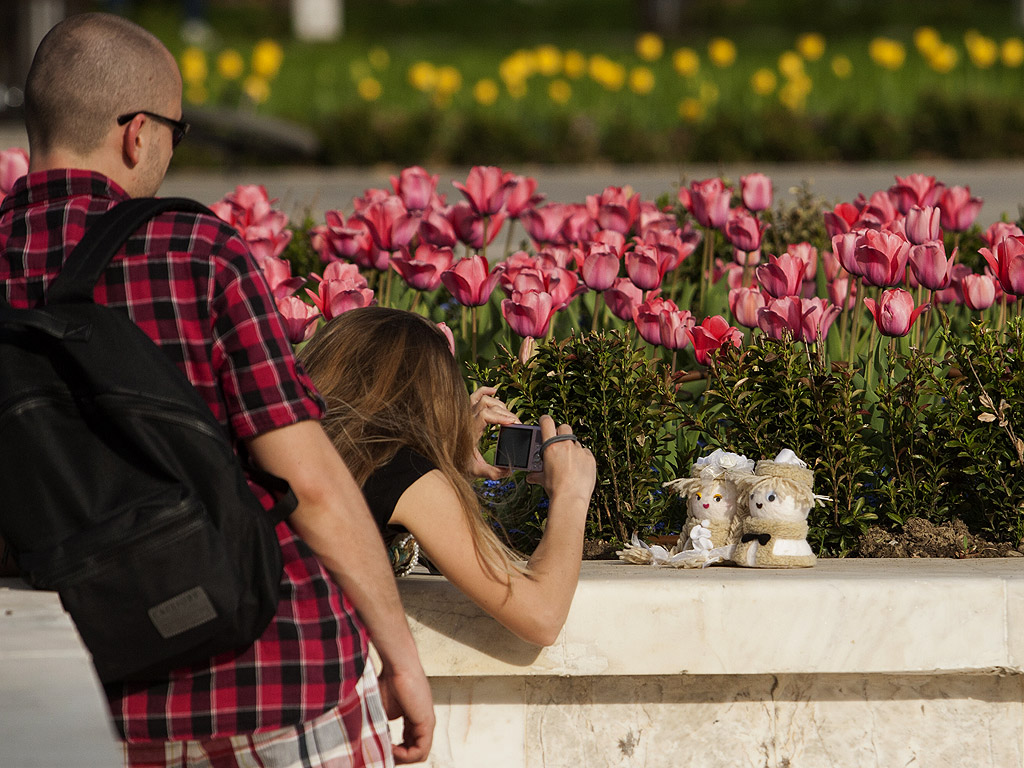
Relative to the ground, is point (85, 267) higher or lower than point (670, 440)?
higher

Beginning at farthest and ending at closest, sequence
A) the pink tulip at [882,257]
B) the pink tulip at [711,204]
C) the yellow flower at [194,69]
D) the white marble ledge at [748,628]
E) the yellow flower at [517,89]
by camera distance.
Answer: the yellow flower at [194,69] < the yellow flower at [517,89] < the pink tulip at [711,204] < the pink tulip at [882,257] < the white marble ledge at [748,628]

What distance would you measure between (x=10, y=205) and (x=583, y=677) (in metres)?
1.32

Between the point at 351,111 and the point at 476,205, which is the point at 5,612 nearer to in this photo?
the point at 476,205

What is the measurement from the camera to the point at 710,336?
9.50ft

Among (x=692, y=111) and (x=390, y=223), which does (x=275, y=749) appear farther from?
(x=692, y=111)

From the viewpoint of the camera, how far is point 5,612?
1775 mm

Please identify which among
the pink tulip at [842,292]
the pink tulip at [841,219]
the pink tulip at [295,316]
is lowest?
the pink tulip at [295,316]

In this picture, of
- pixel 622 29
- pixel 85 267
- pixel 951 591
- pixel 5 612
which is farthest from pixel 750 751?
pixel 622 29

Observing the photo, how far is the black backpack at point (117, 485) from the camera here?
1589mm

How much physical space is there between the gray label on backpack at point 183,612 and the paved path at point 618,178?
7803mm

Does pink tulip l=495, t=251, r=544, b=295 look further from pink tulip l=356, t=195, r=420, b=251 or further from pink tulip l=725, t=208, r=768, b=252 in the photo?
pink tulip l=725, t=208, r=768, b=252

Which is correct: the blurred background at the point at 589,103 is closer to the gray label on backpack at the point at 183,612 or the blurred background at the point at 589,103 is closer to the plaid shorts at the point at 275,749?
the plaid shorts at the point at 275,749

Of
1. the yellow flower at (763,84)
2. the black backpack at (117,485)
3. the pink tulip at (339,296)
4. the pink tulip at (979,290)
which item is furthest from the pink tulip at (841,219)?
the yellow flower at (763,84)

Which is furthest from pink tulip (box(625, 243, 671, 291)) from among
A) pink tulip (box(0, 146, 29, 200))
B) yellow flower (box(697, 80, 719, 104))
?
yellow flower (box(697, 80, 719, 104))
